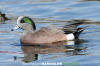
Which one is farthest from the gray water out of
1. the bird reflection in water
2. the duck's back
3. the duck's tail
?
the duck's back

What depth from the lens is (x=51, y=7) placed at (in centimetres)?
1471

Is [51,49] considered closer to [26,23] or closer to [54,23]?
[26,23]

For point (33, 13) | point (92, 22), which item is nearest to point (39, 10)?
point (33, 13)

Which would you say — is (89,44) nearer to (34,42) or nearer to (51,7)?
(34,42)

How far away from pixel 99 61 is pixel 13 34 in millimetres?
3928

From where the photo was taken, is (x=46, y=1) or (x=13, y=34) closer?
(x=13, y=34)

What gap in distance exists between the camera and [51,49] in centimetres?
930

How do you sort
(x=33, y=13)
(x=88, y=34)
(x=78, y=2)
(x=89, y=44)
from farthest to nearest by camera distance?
(x=78, y=2), (x=33, y=13), (x=88, y=34), (x=89, y=44)

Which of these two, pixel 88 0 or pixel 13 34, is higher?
pixel 88 0

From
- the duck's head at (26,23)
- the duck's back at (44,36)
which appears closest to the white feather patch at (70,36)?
the duck's back at (44,36)

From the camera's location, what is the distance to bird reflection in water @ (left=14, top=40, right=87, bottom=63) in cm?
851

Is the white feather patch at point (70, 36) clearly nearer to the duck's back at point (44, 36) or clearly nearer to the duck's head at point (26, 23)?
the duck's back at point (44, 36)

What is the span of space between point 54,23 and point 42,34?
2.28 meters

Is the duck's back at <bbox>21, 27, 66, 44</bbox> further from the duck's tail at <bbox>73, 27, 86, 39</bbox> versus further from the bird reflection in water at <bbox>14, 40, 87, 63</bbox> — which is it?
the duck's tail at <bbox>73, 27, 86, 39</bbox>
